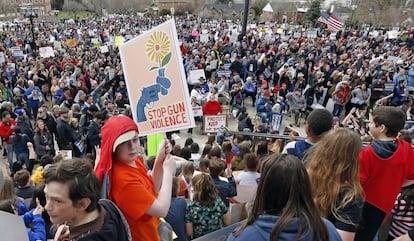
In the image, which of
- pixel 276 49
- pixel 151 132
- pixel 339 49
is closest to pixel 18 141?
pixel 151 132

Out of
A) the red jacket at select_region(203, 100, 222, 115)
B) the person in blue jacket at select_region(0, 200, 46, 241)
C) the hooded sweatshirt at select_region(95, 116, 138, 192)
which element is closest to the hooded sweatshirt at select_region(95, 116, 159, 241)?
the hooded sweatshirt at select_region(95, 116, 138, 192)

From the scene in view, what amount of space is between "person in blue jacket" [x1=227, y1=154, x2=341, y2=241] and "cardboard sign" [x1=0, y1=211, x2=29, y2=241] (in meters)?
0.94

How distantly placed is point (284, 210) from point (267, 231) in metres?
0.13

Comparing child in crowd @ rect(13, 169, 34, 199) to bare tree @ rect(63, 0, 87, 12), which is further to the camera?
bare tree @ rect(63, 0, 87, 12)

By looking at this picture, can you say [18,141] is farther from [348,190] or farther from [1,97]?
[348,190]

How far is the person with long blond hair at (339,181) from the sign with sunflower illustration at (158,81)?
1.60 metres

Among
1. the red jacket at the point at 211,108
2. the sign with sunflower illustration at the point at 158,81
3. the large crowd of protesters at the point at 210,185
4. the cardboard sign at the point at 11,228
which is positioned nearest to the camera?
the cardboard sign at the point at 11,228

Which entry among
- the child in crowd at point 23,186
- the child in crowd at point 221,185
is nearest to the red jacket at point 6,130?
the child in crowd at point 23,186

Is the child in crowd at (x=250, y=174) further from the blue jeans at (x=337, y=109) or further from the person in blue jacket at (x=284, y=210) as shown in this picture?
the blue jeans at (x=337, y=109)

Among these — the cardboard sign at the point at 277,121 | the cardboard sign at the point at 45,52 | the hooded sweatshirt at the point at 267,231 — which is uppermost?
the cardboard sign at the point at 45,52

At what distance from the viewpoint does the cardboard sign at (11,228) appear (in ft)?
4.87

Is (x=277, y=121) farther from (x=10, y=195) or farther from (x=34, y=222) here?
(x=34, y=222)

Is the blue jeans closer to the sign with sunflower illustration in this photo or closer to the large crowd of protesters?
the large crowd of protesters

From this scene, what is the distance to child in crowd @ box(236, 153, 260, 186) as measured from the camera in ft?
15.9
